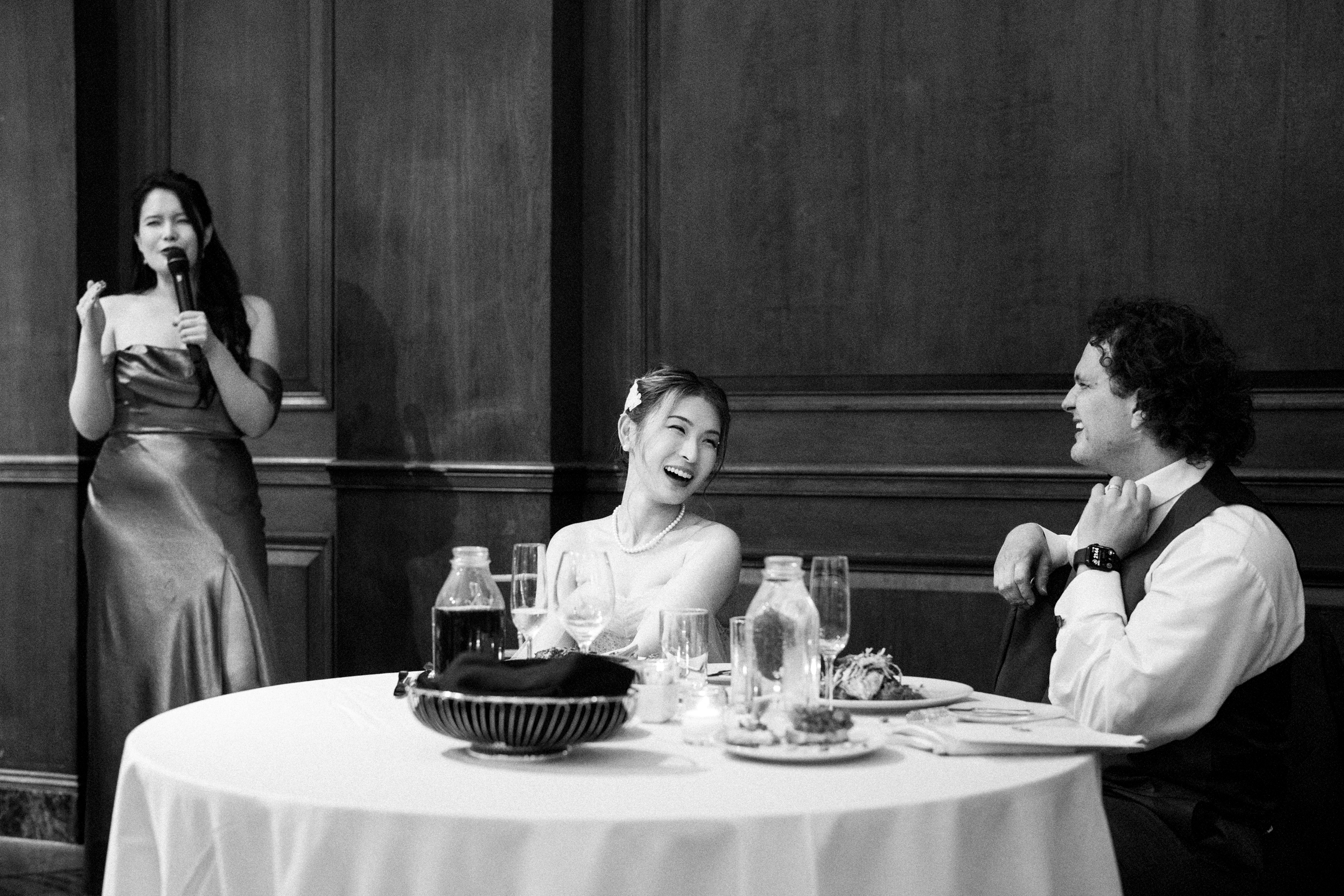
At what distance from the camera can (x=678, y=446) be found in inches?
111

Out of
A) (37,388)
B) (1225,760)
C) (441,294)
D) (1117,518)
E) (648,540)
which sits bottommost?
(1225,760)

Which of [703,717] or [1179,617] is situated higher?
[1179,617]

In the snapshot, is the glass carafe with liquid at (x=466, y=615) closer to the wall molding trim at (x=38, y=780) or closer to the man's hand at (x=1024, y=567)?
the man's hand at (x=1024, y=567)

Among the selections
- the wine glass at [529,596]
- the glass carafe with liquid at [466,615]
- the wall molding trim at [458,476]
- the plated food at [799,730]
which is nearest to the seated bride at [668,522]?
the wine glass at [529,596]

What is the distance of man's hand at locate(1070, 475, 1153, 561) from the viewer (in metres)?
2.26

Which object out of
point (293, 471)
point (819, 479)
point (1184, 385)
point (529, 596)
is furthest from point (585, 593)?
point (293, 471)

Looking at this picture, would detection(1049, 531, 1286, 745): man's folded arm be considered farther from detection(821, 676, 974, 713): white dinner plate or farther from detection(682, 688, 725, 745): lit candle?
detection(682, 688, 725, 745): lit candle

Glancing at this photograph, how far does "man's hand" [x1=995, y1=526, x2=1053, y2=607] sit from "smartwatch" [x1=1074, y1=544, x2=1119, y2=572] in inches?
9.2

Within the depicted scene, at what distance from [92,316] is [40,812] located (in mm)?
1534

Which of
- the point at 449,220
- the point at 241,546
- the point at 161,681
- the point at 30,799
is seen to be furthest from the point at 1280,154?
the point at 30,799

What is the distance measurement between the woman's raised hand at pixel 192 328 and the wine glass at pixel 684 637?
198cm

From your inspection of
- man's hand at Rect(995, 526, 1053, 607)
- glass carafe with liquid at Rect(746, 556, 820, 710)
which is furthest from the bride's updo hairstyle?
glass carafe with liquid at Rect(746, 556, 820, 710)

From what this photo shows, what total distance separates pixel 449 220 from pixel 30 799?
2093mm

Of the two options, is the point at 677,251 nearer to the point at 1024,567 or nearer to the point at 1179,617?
the point at 1024,567
